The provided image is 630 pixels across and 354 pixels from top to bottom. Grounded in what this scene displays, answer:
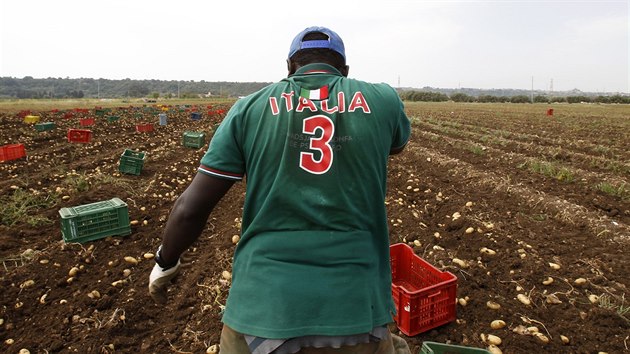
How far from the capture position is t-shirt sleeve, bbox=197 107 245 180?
1.48 m

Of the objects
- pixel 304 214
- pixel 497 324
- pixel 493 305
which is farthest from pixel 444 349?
pixel 304 214

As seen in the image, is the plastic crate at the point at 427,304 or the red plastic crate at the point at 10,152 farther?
the red plastic crate at the point at 10,152

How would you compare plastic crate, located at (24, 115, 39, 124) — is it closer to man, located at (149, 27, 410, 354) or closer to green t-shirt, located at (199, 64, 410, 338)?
man, located at (149, 27, 410, 354)

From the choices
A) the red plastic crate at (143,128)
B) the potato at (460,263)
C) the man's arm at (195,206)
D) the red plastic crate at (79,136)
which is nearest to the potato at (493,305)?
the potato at (460,263)

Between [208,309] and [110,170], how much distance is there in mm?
5708

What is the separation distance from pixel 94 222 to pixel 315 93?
4.26 metres

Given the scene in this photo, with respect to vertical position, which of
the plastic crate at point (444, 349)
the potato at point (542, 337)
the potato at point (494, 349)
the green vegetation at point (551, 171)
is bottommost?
the potato at point (494, 349)

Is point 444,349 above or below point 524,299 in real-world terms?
above

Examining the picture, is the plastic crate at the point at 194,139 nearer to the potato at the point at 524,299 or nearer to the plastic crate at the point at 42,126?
the plastic crate at the point at 42,126

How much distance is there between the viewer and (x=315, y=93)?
1.52 metres

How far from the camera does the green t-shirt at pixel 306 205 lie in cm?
137

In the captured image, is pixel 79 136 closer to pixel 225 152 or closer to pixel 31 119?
pixel 31 119

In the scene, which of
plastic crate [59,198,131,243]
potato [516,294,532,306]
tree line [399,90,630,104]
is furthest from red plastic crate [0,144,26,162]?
tree line [399,90,630,104]

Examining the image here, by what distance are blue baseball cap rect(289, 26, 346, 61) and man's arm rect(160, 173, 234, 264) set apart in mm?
646
